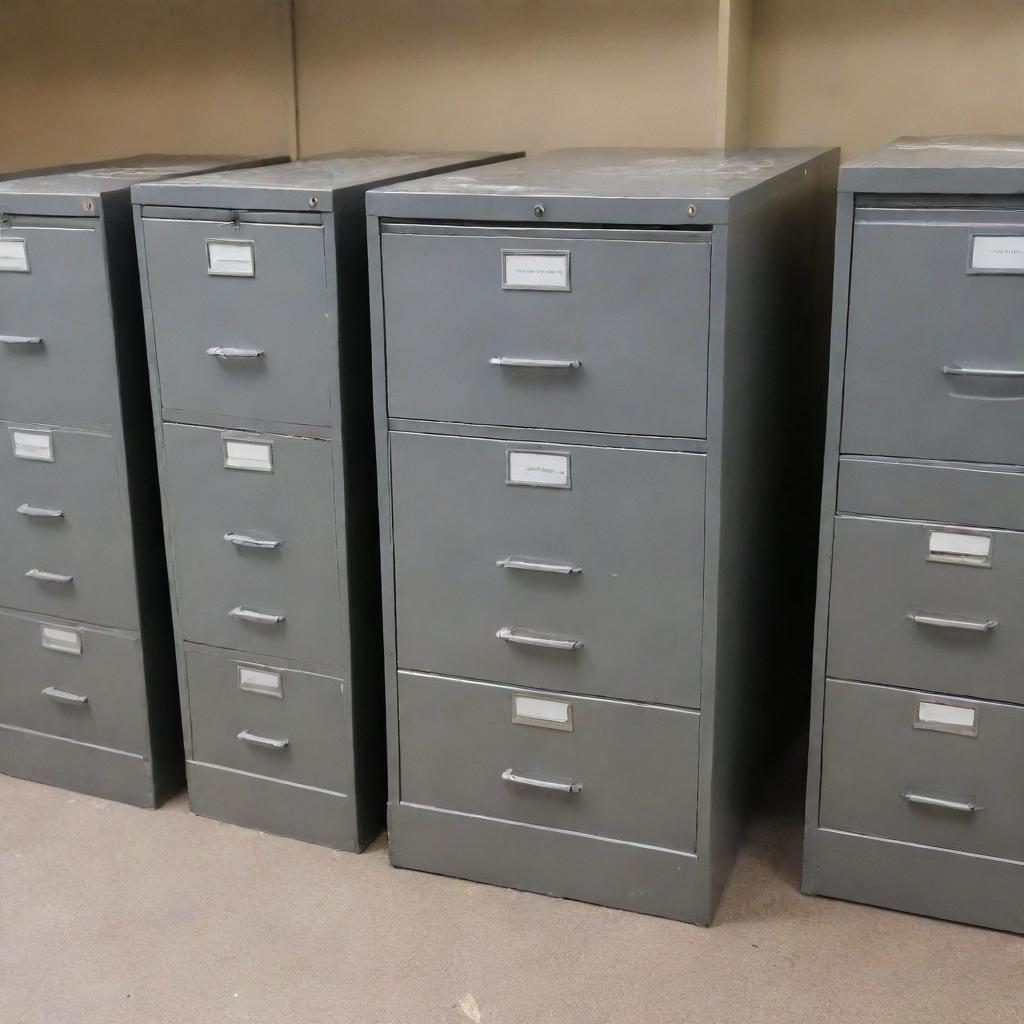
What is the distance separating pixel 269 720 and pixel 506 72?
1396 mm

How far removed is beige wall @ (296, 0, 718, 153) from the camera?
7.89 feet

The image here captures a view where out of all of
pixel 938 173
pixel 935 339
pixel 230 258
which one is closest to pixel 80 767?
pixel 230 258

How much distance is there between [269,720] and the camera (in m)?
2.15

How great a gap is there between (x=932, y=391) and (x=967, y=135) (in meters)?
0.77

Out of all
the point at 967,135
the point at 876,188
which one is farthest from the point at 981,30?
the point at 876,188

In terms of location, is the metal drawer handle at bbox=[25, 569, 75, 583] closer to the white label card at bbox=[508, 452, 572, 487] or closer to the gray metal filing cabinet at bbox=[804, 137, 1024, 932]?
the white label card at bbox=[508, 452, 572, 487]

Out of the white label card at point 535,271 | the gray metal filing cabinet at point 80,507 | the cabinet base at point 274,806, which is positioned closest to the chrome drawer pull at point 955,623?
the white label card at point 535,271

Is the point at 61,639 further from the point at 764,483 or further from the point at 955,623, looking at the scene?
the point at 955,623

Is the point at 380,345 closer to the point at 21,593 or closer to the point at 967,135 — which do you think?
the point at 21,593

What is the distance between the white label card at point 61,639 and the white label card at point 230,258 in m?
0.78

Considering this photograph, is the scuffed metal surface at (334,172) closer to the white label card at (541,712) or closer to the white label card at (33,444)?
the white label card at (33,444)

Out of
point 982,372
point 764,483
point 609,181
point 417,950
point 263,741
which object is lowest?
point 417,950

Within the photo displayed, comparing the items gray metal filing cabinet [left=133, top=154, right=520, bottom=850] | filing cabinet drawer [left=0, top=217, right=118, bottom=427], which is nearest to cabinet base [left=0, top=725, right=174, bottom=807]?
gray metal filing cabinet [left=133, top=154, right=520, bottom=850]

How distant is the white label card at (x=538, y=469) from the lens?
1800 mm
